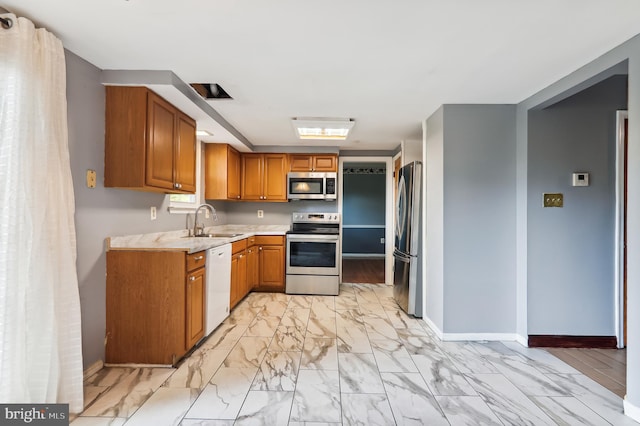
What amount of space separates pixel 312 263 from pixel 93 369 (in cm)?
259

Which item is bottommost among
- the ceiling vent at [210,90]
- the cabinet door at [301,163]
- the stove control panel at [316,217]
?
the stove control panel at [316,217]

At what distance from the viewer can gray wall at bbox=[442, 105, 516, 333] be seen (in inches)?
109

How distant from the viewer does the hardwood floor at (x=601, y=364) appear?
6.77 ft

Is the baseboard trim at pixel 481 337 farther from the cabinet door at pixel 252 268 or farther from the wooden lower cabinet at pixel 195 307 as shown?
the cabinet door at pixel 252 268

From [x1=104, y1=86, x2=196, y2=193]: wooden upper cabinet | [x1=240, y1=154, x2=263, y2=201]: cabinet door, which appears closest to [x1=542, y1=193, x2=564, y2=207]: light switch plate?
[x1=104, y1=86, x2=196, y2=193]: wooden upper cabinet

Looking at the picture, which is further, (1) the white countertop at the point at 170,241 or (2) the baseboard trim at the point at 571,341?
(2) the baseboard trim at the point at 571,341

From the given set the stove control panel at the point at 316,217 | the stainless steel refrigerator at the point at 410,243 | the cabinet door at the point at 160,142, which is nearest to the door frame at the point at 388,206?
the stove control panel at the point at 316,217

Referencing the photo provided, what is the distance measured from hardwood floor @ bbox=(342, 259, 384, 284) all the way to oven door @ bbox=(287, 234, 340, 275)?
1070 millimetres

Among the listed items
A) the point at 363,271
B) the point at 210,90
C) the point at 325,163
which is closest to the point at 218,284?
the point at 210,90

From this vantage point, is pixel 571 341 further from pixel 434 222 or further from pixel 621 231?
pixel 434 222

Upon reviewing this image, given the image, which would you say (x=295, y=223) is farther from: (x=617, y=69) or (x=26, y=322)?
(x=617, y=69)

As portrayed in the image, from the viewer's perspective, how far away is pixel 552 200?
2.61 metres

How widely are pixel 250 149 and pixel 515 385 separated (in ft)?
13.0

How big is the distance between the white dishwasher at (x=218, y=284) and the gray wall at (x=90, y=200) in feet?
2.40
